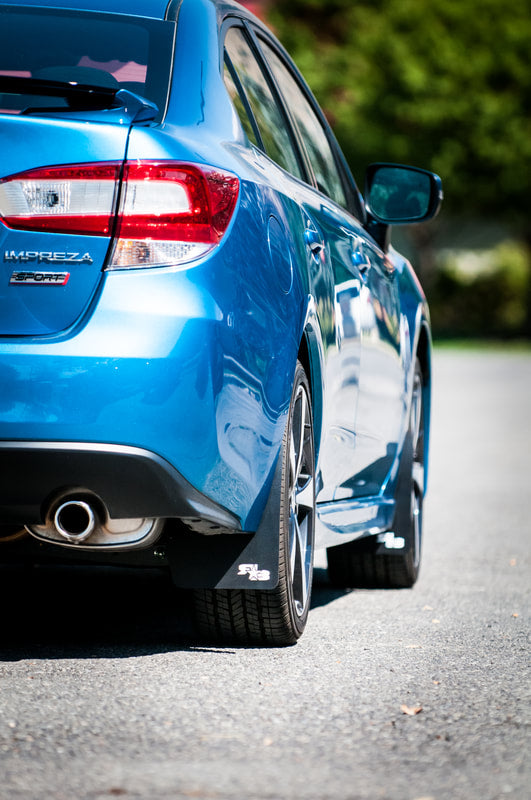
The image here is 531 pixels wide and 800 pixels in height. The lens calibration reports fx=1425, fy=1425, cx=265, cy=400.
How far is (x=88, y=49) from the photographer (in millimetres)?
3984

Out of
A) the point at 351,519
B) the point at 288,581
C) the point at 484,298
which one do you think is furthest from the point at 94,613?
the point at 484,298

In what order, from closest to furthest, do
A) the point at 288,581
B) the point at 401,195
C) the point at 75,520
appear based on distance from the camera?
→ the point at 75,520, the point at 288,581, the point at 401,195

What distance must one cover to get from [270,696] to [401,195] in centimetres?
245

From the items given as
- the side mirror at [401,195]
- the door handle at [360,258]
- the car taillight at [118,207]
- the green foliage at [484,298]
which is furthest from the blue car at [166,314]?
the green foliage at [484,298]

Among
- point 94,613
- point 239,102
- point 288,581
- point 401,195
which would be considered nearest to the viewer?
point 288,581

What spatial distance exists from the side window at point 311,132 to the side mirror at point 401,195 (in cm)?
14

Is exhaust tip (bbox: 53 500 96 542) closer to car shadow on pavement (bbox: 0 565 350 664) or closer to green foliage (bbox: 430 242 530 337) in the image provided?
car shadow on pavement (bbox: 0 565 350 664)

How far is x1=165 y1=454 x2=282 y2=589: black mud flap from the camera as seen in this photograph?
12.4ft

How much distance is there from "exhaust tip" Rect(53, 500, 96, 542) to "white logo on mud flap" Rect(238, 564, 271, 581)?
0.46 meters

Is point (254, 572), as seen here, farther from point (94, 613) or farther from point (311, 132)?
point (311, 132)

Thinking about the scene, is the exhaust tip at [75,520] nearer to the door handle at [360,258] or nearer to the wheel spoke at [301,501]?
the wheel spoke at [301,501]

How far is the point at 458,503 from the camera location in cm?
855

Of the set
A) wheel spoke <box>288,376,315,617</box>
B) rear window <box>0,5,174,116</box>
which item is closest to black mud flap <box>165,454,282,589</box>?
wheel spoke <box>288,376,315,617</box>

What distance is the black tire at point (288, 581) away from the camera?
155 inches
